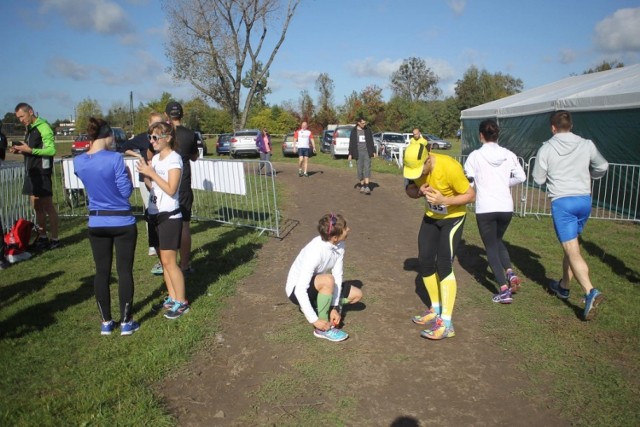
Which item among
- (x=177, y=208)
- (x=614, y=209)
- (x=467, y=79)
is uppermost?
(x=467, y=79)

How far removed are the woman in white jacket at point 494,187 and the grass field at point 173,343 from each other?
20.4 inches

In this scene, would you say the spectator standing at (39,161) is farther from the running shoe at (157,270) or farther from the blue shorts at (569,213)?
the blue shorts at (569,213)

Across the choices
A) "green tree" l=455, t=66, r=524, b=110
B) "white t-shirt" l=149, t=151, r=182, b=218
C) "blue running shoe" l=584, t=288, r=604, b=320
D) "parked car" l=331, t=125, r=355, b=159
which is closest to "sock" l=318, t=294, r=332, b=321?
"white t-shirt" l=149, t=151, r=182, b=218

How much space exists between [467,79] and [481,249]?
215ft

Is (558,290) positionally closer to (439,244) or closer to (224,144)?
(439,244)

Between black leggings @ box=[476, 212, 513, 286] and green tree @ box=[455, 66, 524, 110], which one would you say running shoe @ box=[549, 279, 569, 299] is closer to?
black leggings @ box=[476, 212, 513, 286]

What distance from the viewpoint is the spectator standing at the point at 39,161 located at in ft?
23.4

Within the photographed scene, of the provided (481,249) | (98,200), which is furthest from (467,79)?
(98,200)

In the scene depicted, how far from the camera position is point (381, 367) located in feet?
12.6

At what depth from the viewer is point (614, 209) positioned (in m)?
11.0

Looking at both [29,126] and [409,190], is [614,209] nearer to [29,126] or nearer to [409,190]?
[409,190]

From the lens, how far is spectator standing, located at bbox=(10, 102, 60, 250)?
712 centimetres

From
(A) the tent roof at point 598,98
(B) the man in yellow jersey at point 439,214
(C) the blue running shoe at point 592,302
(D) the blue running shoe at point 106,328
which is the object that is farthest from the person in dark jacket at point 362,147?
(D) the blue running shoe at point 106,328

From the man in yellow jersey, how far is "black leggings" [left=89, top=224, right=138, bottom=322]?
2598mm
